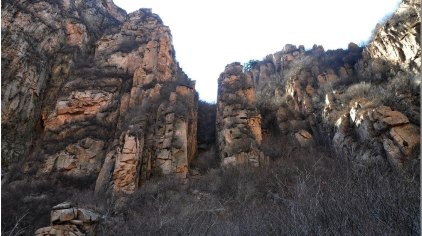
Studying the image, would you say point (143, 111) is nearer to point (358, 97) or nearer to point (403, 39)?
point (358, 97)

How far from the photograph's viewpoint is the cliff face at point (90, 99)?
23.4m

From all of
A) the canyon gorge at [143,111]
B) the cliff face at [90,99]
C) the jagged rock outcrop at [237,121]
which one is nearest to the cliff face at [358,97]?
the canyon gorge at [143,111]

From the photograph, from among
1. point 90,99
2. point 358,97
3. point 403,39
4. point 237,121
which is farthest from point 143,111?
point 403,39

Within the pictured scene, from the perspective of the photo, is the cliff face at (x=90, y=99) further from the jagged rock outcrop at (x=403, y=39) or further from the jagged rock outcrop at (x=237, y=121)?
the jagged rock outcrop at (x=403, y=39)

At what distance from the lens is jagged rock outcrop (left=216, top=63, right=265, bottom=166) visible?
24.5m

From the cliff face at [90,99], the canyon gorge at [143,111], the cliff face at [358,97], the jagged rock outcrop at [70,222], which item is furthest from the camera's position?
the cliff face at [90,99]

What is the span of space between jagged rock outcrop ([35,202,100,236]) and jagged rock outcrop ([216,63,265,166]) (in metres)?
10.5

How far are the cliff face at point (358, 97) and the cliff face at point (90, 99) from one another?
9816 millimetres

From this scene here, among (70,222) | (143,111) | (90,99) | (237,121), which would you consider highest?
(90,99)

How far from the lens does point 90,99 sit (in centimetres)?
2775

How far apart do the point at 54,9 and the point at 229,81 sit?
17.7 metres

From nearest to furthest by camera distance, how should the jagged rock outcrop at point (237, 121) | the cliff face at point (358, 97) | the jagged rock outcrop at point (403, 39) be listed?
the cliff face at point (358, 97), the jagged rock outcrop at point (237, 121), the jagged rock outcrop at point (403, 39)

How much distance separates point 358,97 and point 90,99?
820 inches

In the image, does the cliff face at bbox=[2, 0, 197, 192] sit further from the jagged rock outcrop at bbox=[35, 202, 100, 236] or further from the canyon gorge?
the jagged rock outcrop at bbox=[35, 202, 100, 236]
